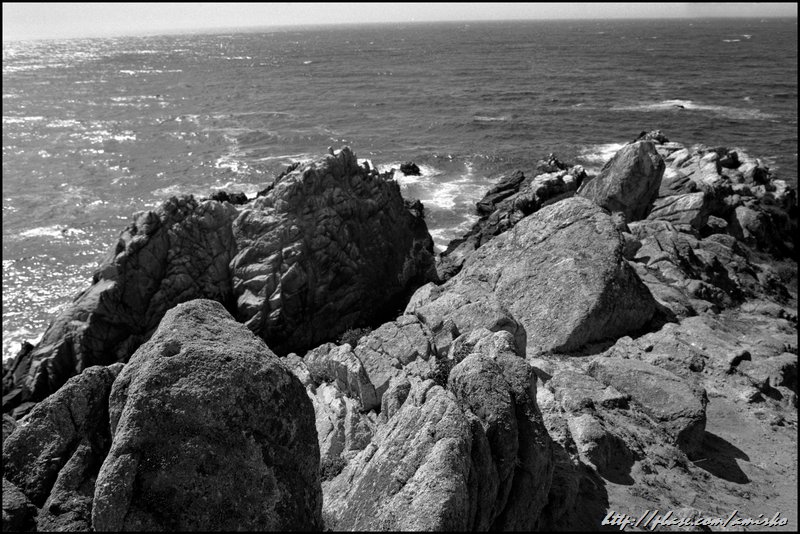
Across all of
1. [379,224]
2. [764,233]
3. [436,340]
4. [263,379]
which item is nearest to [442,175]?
[379,224]

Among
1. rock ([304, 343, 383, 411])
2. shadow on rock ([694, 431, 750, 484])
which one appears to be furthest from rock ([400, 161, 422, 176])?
shadow on rock ([694, 431, 750, 484])

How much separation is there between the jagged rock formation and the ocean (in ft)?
26.7

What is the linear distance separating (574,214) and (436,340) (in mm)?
9688

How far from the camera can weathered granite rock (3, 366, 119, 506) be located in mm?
8242

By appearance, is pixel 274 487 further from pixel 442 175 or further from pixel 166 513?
pixel 442 175

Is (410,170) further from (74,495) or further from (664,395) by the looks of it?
(74,495)

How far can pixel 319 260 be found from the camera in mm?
Answer: 30219

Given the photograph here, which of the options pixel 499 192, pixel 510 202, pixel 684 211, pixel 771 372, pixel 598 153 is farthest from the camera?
pixel 598 153

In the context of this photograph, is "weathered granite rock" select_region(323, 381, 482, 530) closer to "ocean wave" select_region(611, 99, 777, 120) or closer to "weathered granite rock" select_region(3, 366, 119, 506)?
"weathered granite rock" select_region(3, 366, 119, 506)

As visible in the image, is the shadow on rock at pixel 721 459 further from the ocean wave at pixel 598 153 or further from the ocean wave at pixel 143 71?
the ocean wave at pixel 143 71

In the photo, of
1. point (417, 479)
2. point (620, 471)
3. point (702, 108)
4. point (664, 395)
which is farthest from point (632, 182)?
point (702, 108)

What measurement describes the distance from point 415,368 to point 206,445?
9.29m

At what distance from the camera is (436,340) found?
1788cm

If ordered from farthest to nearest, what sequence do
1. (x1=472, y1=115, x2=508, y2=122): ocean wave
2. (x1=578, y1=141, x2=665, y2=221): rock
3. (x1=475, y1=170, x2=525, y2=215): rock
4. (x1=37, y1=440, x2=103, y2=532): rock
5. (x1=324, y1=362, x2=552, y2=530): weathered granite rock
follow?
(x1=472, y1=115, x2=508, y2=122): ocean wave → (x1=475, y1=170, x2=525, y2=215): rock → (x1=578, y1=141, x2=665, y2=221): rock → (x1=324, y1=362, x2=552, y2=530): weathered granite rock → (x1=37, y1=440, x2=103, y2=532): rock
